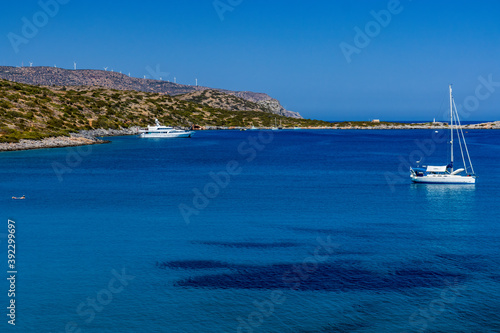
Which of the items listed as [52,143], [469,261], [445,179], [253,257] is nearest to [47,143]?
[52,143]

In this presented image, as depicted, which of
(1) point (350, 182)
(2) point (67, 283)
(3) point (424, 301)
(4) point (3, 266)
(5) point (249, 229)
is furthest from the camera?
(1) point (350, 182)

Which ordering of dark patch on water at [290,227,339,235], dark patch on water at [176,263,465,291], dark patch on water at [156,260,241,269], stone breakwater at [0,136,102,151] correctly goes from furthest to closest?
stone breakwater at [0,136,102,151]
dark patch on water at [290,227,339,235]
dark patch on water at [156,260,241,269]
dark patch on water at [176,263,465,291]

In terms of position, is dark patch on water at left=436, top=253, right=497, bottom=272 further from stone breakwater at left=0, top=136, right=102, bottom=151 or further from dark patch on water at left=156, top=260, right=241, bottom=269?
stone breakwater at left=0, top=136, right=102, bottom=151

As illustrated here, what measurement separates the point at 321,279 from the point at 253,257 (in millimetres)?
6087

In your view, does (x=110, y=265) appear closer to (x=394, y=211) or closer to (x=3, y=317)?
(x=3, y=317)

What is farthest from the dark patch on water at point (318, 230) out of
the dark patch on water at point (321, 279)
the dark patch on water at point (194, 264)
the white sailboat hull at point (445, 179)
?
the white sailboat hull at point (445, 179)

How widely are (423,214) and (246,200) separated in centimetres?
1913

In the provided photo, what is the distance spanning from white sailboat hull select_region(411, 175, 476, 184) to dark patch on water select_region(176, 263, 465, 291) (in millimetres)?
43278

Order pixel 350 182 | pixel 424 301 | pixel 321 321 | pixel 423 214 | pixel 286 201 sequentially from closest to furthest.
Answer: pixel 321 321, pixel 424 301, pixel 423 214, pixel 286 201, pixel 350 182

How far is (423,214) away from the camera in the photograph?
5106 cm

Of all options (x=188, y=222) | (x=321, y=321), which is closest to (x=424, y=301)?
(x=321, y=321)

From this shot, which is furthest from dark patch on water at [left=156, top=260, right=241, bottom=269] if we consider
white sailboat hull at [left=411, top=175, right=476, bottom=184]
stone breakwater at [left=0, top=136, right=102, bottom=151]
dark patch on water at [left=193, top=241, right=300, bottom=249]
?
stone breakwater at [left=0, top=136, right=102, bottom=151]

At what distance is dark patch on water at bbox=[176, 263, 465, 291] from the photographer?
29.1 m

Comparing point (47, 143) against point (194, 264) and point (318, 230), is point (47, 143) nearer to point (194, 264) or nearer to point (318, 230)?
Answer: point (318, 230)
